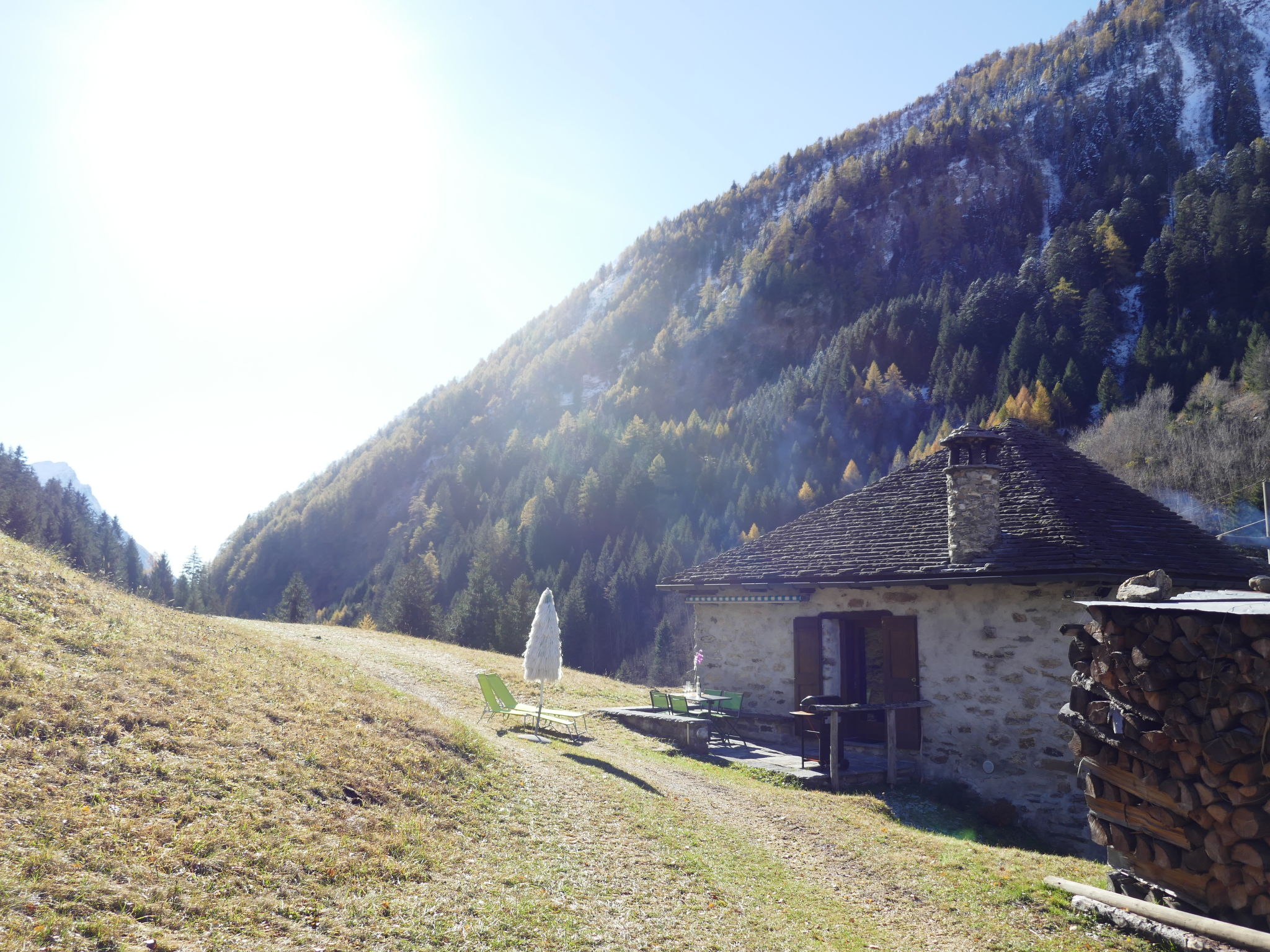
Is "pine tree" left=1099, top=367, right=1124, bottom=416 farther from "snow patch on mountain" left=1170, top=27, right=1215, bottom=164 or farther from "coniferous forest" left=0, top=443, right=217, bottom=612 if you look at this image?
"coniferous forest" left=0, top=443, right=217, bottom=612

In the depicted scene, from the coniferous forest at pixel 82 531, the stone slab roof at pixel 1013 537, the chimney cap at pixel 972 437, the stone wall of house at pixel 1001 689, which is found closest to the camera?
the stone wall of house at pixel 1001 689

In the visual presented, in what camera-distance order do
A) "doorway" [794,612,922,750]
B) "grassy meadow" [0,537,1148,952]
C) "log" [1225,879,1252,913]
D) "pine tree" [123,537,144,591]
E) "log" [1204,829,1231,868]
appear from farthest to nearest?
"pine tree" [123,537,144,591]
"doorway" [794,612,922,750]
"log" [1204,829,1231,868]
"log" [1225,879,1252,913]
"grassy meadow" [0,537,1148,952]

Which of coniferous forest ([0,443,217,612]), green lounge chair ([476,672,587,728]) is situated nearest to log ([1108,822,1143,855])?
green lounge chair ([476,672,587,728])

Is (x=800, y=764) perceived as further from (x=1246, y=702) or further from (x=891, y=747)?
(x=1246, y=702)

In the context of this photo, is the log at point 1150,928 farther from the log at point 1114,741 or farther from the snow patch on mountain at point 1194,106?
the snow patch on mountain at point 1194,106

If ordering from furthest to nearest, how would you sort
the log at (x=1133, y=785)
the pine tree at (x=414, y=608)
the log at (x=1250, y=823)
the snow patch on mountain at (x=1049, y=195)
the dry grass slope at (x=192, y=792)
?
the snow patch on mountain at (x=1049, y=195) → the pine tree at (x=414, y=608) → the log at (x=1133, y=785) → the log at (x=1250, y=823) → the dry grass slope at (x=192, y=792)

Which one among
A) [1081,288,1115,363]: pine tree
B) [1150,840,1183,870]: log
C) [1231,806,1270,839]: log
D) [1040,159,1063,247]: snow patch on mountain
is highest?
[1040,159,1063,247]: snow patch on mountain

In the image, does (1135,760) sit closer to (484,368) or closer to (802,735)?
(802,735)

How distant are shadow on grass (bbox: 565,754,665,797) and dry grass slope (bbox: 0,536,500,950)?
5.80 ft

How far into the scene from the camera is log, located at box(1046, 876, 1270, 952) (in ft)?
16.3

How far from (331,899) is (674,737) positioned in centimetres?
968

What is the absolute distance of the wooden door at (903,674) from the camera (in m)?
12.6

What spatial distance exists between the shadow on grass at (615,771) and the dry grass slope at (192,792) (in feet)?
5.80

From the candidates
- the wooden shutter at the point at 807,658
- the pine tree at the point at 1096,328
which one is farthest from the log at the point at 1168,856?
the pine tree at the point at 1096,328
